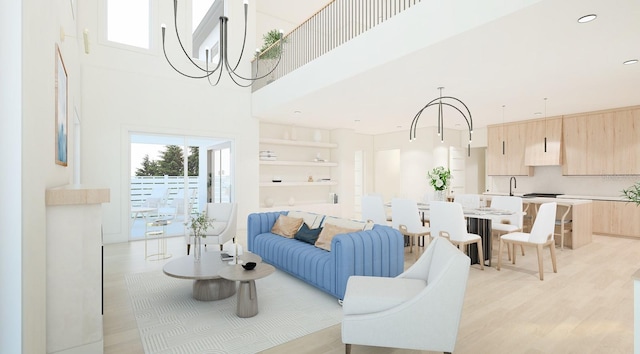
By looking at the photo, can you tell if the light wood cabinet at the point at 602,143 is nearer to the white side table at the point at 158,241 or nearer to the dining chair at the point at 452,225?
the dining chair at the point at 452,225

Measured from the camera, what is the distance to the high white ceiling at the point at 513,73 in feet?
9.81

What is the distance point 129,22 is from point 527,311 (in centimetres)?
771

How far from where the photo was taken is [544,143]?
25.1ft

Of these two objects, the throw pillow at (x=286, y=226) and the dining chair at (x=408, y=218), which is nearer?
the throw pillow at (x=286, y=226)

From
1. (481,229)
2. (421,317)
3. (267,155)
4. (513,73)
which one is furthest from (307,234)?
(267,155)

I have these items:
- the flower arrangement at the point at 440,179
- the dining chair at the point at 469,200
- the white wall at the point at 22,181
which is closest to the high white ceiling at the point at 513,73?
the flower arrangement at the point at 440,179

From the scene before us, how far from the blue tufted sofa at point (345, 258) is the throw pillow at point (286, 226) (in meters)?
0.43

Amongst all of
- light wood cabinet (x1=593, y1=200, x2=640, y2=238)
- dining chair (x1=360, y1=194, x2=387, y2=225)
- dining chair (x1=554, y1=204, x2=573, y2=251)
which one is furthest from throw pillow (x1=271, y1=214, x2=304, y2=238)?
light wood cabinet (x1=593, y1=200, x2=640, y2=238)

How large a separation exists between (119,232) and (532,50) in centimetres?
692

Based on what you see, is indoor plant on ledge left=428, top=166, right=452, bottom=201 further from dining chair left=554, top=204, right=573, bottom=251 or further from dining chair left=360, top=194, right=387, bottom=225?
dining chair left=554, top=204, right=573, bottom=251

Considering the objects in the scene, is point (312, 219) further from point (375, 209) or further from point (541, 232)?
point (541, 232)

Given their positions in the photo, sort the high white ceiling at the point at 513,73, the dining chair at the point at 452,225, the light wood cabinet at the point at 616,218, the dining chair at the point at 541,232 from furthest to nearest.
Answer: the light wood cabinet at the point at 616,218
the dining chair at the point at 452,225
the dining chair at the point at 541,232
the high white ceiling at the point at 513,73

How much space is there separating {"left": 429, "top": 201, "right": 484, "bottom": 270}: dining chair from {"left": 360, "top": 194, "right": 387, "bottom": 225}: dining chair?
0.91m

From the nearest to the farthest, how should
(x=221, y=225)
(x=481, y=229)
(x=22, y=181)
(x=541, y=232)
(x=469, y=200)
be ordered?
(x=22, y=181), (x=541, y=232), (x=481, y=229), (x=221, y=225), (x=469, y=200)
